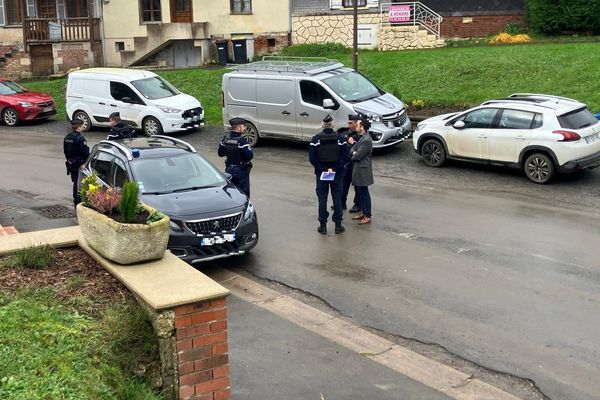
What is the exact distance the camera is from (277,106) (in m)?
19.7

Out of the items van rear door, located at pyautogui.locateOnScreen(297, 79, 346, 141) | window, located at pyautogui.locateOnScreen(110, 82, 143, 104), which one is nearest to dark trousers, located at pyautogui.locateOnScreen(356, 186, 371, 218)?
van rear door, located at pyautogui.locateOnScreen(297, 79, 346, 141)

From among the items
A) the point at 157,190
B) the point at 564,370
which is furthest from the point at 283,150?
the point at 564,370

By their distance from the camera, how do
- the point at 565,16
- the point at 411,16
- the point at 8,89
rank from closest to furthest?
the point at 8,89, the point at 565,16, the point at 411,16

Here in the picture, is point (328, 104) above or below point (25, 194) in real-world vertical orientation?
above

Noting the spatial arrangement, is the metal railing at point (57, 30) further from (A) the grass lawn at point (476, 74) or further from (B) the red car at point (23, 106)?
(B) the red car at point (23, 106)

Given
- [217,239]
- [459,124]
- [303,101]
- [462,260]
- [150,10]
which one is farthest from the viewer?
[150,10]

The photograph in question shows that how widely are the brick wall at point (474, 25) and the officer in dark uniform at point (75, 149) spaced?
2027cm

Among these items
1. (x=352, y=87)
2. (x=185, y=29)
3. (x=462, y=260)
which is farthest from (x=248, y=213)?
(x=185, y=29)

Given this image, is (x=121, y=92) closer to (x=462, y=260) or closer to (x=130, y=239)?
(x=462, y=260)

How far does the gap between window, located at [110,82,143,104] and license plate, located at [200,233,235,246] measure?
513 inches

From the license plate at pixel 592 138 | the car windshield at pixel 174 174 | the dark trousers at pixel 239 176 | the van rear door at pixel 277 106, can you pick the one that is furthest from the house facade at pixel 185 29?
the car windshield at pixel 174 174

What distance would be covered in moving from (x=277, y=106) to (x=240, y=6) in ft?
50.1

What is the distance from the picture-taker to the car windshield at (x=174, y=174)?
37.8ft

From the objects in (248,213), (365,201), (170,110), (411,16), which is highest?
(411,16)
